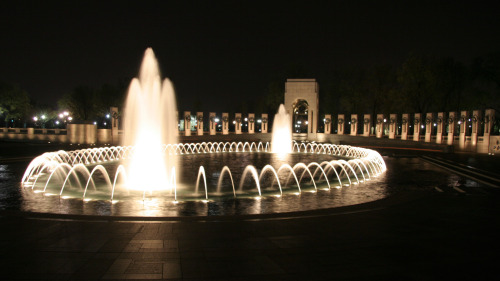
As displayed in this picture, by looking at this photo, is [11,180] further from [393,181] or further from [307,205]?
[393,181]

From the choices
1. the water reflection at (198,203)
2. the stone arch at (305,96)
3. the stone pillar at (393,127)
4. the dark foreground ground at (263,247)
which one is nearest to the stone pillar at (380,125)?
the stone pillar at (393,127)

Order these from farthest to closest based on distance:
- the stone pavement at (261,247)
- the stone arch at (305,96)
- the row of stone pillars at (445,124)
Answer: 1. the stone arch at (305,96)
2. the row of stone pillars at (445,124)
3. the stone pavement at (261,247)

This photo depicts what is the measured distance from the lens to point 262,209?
1045 centimetres

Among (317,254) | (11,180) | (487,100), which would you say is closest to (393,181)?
(317,254)

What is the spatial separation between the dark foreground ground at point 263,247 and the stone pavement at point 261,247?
18mm

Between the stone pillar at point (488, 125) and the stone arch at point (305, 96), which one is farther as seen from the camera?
the stone arch at point (305, 96)

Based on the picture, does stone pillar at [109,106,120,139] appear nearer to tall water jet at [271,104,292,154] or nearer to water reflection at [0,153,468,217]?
tall water jet at [271,104,292,154]

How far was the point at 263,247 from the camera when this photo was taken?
7.11 metres

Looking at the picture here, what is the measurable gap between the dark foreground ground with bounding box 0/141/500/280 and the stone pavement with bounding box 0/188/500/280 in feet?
0.06

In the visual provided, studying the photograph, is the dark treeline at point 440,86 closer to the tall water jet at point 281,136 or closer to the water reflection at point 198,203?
the tall water jet at point 281,136

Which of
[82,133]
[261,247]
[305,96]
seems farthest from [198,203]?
[305,96]

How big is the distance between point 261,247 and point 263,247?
39 mm

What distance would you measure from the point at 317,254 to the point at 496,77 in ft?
168

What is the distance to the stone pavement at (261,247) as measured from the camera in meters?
5.90
